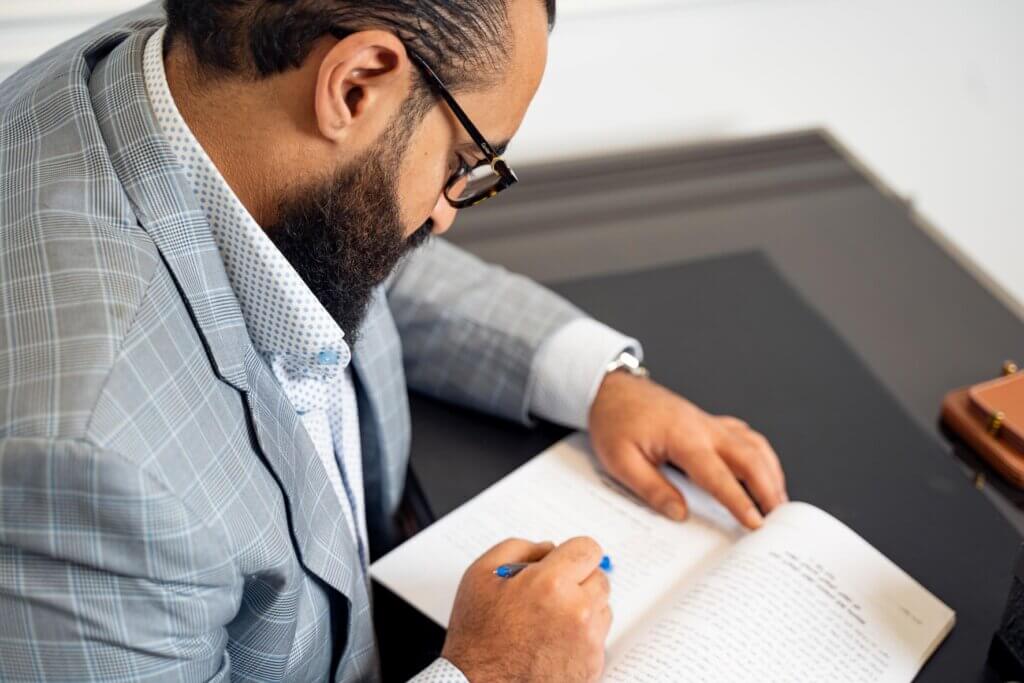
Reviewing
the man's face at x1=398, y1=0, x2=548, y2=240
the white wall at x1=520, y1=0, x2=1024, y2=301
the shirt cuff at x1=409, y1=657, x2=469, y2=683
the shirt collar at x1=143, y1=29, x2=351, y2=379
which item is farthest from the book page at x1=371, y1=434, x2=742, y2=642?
the white wall at x1=520, y1=0, x2=1024, y2=301

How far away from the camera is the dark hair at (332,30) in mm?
777

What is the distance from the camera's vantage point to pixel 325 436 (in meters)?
1.07

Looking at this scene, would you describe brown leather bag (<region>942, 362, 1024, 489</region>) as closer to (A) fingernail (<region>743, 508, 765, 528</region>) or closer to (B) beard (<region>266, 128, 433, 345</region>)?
(A) fingernail (<region>743, 508, 765, 528</region>)

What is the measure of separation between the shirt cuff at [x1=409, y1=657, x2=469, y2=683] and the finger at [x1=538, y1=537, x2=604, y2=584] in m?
0.12

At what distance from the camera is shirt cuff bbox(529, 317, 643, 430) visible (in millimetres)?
1246

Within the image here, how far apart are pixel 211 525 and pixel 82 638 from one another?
0.11 m

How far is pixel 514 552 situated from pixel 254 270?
35cm

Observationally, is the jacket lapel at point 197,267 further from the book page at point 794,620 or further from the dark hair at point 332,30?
the book page at point 794,620

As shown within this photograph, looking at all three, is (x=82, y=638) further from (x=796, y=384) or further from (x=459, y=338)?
(x=796, y=384)

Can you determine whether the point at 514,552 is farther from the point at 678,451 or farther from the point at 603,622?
the point at 678,451

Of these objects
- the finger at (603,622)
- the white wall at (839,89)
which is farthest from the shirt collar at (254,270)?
the white wall at (839,89)

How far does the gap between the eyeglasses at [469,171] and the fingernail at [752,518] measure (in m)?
0.42

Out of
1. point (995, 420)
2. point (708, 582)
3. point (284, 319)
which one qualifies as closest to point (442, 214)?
point (284, 319)

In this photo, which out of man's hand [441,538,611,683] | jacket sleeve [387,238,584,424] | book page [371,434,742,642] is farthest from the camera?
jacket sleeve [387,238,584,424]
